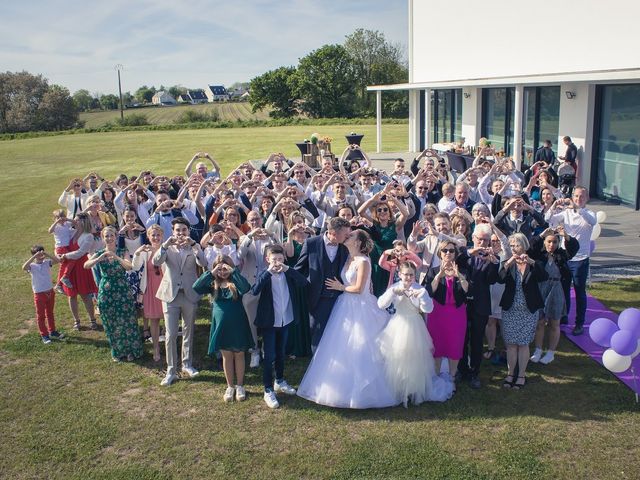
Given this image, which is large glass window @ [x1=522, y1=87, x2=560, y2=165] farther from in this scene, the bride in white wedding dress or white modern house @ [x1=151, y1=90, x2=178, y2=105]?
white modern house @ [x1=151, y1=90, x2=178, y2=105]

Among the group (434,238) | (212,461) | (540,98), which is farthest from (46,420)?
(540,98)

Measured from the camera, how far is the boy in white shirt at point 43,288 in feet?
25.2

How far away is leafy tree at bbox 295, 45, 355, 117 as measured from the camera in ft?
236

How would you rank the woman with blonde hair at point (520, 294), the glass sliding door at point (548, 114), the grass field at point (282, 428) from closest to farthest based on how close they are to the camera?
the grass field at point (282, 428)
the woman with blonde hair at point (520, 294)
the glass sliding door at point (548, 114)

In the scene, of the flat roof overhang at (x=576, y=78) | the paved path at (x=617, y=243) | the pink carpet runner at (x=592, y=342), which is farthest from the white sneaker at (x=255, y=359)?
the flat roof overhang at (x=576, y=78)

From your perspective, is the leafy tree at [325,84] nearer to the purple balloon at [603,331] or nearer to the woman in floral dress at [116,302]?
the woman in floral dress at [116,302]

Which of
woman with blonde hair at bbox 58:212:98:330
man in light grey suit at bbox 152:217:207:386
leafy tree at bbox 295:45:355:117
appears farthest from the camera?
leafy tree at bbox 295:45:355:117

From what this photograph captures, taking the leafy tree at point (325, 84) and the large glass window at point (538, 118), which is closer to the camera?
the large glass window at point (538, 118)

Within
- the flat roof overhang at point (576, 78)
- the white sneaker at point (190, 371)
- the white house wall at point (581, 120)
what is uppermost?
the flat roof overhang at point (576, 78)

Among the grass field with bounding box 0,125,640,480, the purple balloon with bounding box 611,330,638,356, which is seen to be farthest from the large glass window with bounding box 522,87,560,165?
the purple balloon with bounding box 611,330,638,356

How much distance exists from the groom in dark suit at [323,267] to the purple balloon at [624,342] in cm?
273

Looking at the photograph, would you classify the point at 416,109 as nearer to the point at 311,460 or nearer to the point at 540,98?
the point at 540,98

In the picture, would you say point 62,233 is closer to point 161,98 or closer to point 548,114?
point 548,114

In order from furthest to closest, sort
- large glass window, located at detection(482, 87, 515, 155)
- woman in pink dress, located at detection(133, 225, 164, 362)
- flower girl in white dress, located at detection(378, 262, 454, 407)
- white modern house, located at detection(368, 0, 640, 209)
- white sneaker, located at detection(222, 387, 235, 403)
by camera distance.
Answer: large glass window, located at detection(482, 87, 515, 155) < white modern house, located at detection(368, 0, 640, 209) < woman in pink dress, located at detection(133, 225, 164, 362) < white sneaker, located at detection(222, 387, 235, 403) < flower girl in white dress, located at detection(378, 262, 454, 407)
